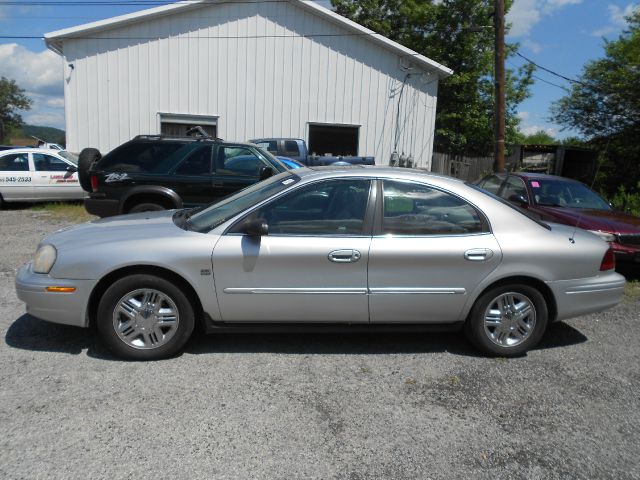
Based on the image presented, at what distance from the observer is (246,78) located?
16.3m

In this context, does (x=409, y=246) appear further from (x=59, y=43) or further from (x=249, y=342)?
(x=59, y=43)

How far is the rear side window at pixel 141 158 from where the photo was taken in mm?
7977

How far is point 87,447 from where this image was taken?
3.11 metres

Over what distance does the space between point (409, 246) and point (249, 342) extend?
1646mm

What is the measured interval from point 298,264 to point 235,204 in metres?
0.90

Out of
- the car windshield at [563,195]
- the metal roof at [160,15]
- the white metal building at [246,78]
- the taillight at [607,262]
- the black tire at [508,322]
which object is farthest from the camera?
the white metal building at [246,78]

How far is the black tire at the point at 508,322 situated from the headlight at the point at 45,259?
134 inches

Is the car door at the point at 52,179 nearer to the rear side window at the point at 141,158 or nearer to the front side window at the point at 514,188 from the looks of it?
the rear side window at the point at 141,158

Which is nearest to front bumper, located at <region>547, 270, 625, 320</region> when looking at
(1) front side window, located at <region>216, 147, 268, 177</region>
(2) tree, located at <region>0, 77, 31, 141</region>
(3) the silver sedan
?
(3) the silver sedan

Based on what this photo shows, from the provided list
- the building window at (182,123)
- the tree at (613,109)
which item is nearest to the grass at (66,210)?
the building window at (182,123)

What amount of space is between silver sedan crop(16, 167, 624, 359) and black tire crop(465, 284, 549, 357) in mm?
10

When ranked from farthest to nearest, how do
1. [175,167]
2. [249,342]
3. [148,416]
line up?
[175,167] → [249,342] → [148,416]

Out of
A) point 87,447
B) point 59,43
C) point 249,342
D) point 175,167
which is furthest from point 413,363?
point 59,43

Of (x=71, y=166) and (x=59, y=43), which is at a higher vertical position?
(x=59, y=43)
